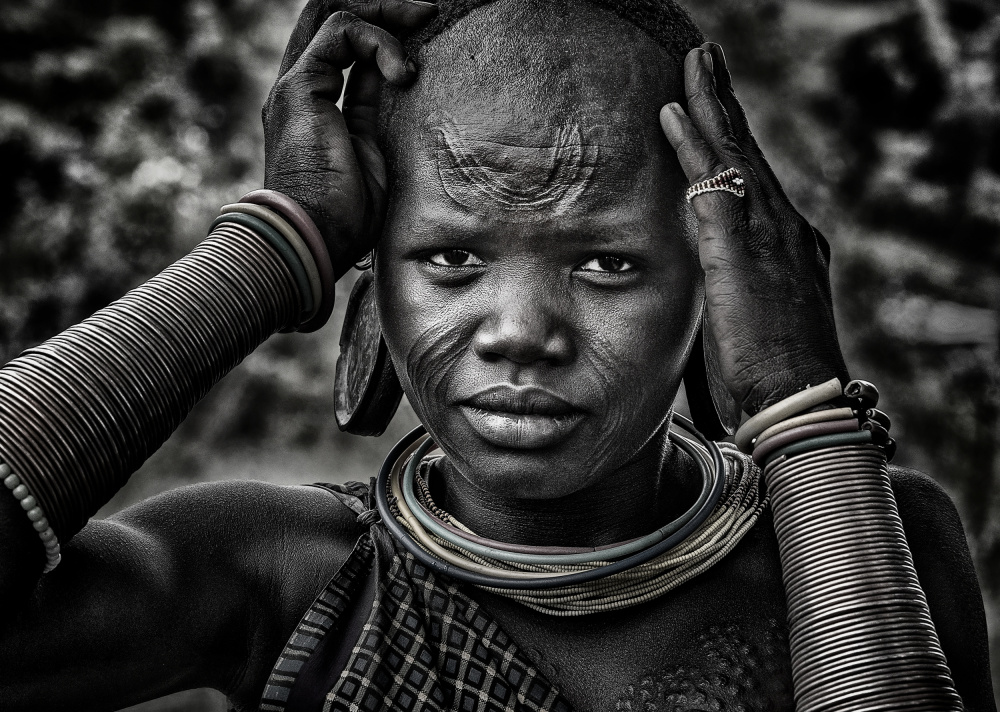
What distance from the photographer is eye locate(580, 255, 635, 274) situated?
2.11 metres

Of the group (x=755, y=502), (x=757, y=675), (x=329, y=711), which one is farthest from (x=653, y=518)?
(x=329, y=711)

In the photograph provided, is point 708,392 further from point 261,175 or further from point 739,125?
point 261,175

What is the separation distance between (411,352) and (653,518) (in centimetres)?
62

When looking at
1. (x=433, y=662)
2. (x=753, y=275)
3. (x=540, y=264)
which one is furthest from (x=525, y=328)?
(x=433, y=662)

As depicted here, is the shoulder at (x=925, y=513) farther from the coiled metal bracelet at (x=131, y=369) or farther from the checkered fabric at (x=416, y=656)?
the coiled metal bracelet at (x=131, y=369)

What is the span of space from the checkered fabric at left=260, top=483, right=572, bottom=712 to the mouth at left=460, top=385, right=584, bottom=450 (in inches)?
14.4

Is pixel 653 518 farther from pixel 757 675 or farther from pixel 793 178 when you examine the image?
pixel 793 178

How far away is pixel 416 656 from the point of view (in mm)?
2156

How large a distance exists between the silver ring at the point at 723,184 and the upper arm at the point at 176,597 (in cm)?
94

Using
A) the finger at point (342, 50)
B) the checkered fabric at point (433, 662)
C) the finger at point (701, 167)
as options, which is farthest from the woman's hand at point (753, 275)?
the checkered fabric at point (433, 662)

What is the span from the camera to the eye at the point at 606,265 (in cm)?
211

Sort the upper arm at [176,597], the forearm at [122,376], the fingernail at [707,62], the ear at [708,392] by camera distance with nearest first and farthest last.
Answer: the forearm at [122,376] → the upper arm at [176,597] → the fingernail at [707,62] → the ear at [708,392]

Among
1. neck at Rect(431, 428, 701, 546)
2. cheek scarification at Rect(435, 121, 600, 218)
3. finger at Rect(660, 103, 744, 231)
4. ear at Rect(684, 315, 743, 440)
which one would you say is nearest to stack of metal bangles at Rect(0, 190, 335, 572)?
cheek scarification at Rect(435, 121, 600, 218)

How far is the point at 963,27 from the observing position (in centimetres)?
471
